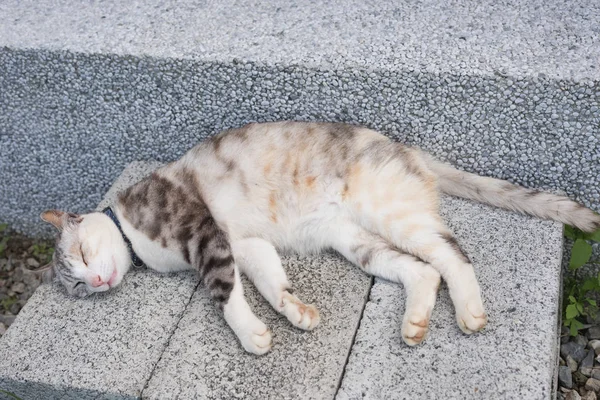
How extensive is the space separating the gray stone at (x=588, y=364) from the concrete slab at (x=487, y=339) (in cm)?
52

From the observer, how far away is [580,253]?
2516 mm

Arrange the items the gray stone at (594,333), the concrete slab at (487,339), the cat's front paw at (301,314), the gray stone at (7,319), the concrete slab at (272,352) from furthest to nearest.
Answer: the gray stone at (7,319), the gray stone at (594,333), the cat's front paw at (301,314), the concrete slab at (272,352), the concrete slab at (487,339)

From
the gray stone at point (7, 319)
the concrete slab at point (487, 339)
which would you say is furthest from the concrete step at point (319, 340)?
the gray stone at point (7, 319)

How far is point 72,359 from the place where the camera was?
230 cm

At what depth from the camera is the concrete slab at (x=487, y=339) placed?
1987 millimetres

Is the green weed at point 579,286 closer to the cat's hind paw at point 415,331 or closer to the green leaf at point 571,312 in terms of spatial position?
the green leaf at point 571,312

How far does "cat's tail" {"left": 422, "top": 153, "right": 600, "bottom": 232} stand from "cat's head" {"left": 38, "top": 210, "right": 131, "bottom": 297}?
4.31 ft

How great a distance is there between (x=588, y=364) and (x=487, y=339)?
0.78m

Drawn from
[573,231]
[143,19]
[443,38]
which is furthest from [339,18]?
[573,231]

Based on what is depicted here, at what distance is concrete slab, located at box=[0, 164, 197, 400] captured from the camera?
223 cm

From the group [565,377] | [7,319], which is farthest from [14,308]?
[565,377]

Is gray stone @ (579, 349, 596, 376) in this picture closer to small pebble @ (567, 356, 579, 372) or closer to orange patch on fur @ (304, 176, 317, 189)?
small pebble @ (567, 356, 579, 372)

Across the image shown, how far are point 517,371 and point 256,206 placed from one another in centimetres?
116

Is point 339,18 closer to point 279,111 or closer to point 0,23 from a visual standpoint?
point 279,111
